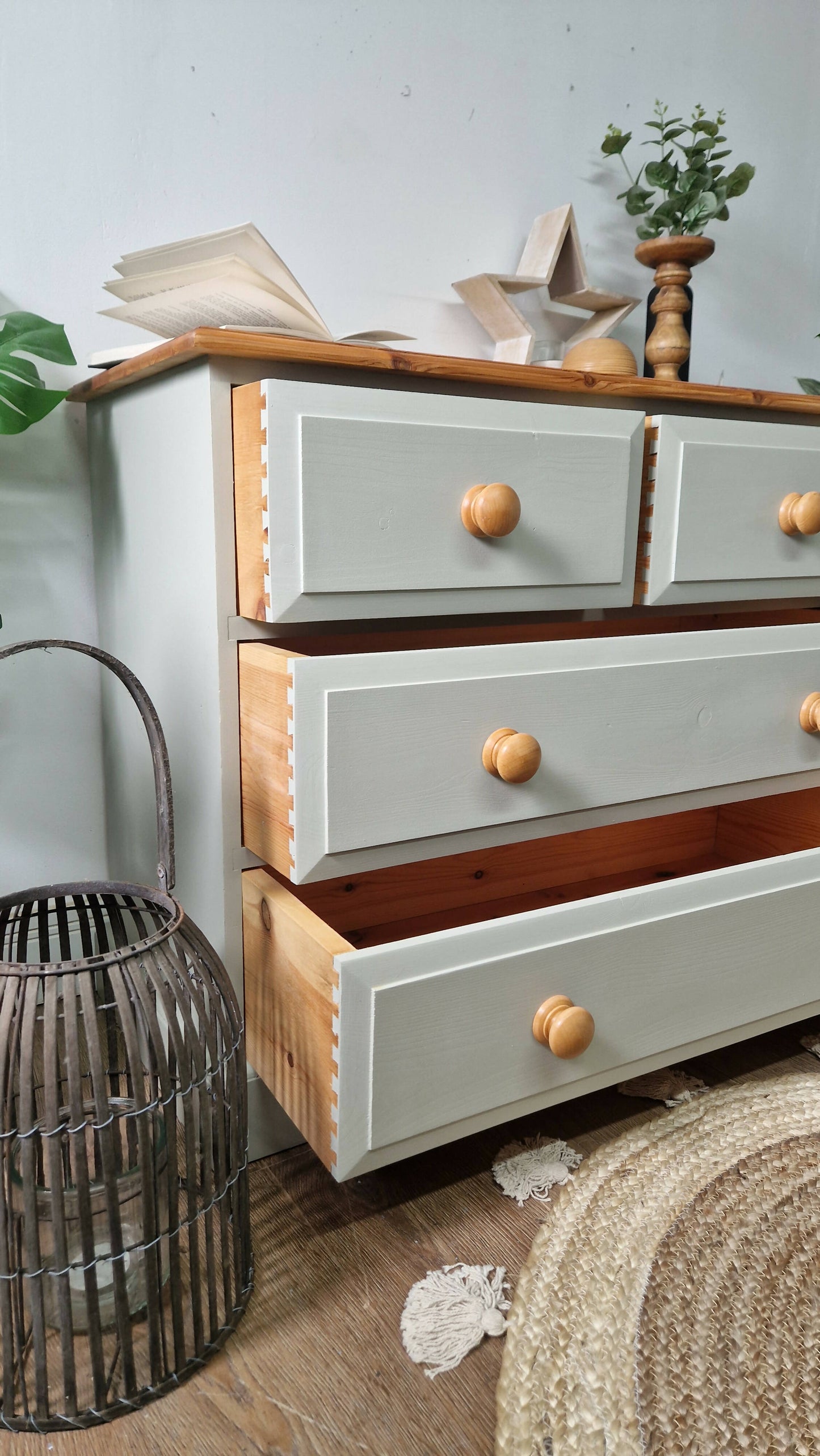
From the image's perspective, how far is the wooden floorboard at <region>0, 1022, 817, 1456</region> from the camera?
24.8 inches

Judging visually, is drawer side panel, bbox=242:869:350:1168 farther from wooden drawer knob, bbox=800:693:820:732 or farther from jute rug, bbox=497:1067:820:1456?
wooden drawer knob, bbox=800:693:820:732

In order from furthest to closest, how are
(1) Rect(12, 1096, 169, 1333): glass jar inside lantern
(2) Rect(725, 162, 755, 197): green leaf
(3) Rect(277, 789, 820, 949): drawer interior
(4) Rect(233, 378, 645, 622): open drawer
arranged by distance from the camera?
(2) Rect(725, 162, 755, 197): green leaf
(3) Rect(277, 789, 820, 949): drawer interior
(4) Rect(233, 378, 645, 622): open drawer
(1) Rect(12, 1096, 169, 1333): glass jar inside lantern

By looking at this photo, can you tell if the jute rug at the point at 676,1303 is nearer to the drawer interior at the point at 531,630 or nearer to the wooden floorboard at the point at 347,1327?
the wooden floorboard at the point at 347,1327

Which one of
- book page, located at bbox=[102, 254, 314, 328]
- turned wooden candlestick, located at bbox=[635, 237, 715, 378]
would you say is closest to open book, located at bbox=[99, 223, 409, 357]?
book page, located at bbox=[102, 254, 314, 328]

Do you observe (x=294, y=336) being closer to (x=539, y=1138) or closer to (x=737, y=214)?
(x=539, y=1138)

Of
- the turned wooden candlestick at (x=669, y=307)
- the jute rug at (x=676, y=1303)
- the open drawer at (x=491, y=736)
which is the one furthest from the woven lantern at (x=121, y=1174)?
the turned wooden candlestick at (x=669, y=307)

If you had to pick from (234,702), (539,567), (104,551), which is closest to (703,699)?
(539,567)

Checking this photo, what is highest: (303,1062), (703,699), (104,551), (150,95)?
(150,95)

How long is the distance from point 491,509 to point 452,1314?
23.9 inches

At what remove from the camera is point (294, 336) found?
73cm

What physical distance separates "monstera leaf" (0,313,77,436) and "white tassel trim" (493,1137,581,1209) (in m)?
0.78

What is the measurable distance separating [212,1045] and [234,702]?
0.26 metres

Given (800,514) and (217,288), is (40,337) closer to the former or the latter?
(217,288)

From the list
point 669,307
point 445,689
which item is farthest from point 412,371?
point 669,307
